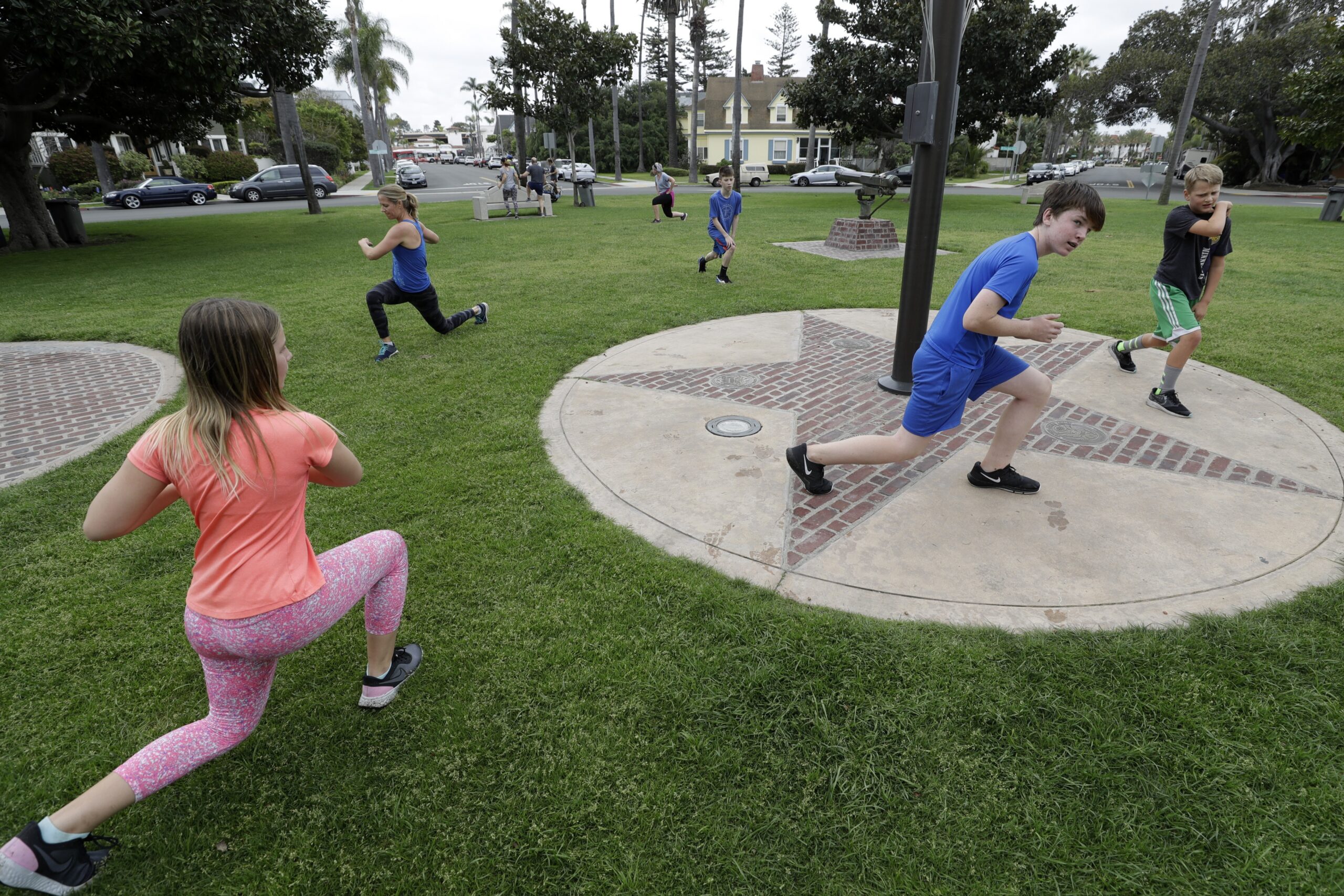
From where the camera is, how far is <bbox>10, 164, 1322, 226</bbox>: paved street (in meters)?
25.6

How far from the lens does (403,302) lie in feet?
22.8

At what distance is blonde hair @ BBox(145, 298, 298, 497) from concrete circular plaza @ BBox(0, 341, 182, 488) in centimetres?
391

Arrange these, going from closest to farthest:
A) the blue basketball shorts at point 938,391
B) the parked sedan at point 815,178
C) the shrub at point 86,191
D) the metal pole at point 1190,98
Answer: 1. the blue basketball shorts at point 938,391
2. the metal pole at point 1190,98
3. the shrub at point 86,191
4. the parked sedan at point 815,178

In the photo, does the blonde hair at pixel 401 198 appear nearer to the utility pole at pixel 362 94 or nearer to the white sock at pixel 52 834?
the white sock at pixel 52 834

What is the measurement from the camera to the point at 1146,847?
6.73 ft

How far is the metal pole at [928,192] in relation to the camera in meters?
4.77

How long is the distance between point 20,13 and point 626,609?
13.6m

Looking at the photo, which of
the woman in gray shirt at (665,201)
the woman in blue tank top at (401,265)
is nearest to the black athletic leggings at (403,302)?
the woman in blue tank top at (401,265)

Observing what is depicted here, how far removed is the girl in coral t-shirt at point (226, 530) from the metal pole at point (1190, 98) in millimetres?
27584

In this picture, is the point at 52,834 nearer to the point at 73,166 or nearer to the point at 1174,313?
the point at 1174,313

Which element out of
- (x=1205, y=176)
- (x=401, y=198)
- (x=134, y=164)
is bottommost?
(x=401, y=198)

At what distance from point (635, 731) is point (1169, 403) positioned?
4932mm

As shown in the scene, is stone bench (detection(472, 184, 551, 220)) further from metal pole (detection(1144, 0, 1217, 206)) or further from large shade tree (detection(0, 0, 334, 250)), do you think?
metal pole (detection(1144, 0, 1217, 206))

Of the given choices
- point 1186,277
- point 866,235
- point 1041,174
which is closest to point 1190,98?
point 866,235
